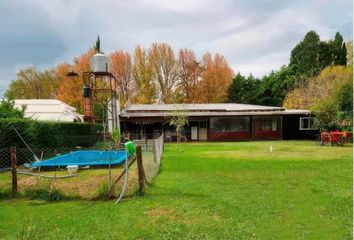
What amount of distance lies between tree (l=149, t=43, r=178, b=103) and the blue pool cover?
30.2 m

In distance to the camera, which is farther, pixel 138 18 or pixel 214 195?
pixel 138 18

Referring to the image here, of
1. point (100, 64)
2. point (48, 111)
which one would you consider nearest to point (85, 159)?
point (100, 64)

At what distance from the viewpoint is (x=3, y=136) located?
43.8ft

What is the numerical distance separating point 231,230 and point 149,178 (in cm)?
493

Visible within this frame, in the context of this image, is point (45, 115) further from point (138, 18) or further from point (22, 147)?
point (138, 18)

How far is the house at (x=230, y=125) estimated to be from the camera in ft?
106


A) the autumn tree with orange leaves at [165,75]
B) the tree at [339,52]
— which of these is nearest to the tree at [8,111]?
the autumn tree with orange leaves at [165,75]

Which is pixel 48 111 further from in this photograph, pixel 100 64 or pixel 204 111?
A: pixel 204 111

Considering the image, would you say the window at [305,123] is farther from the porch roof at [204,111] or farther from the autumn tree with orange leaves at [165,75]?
the autumn tree with orange leaves at [165,75]

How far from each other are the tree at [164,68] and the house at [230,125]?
13597mm

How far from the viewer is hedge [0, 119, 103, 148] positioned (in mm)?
13594

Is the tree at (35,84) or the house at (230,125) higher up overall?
the tree at (35,84)

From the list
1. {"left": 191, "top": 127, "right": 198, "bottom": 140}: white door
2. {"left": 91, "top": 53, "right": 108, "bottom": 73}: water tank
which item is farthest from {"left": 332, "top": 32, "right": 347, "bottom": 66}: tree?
{"left": 91, "top": 53, "right": 108, "bottom": 73}: water tank

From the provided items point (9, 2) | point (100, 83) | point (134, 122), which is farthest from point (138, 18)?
point (100, 83)
